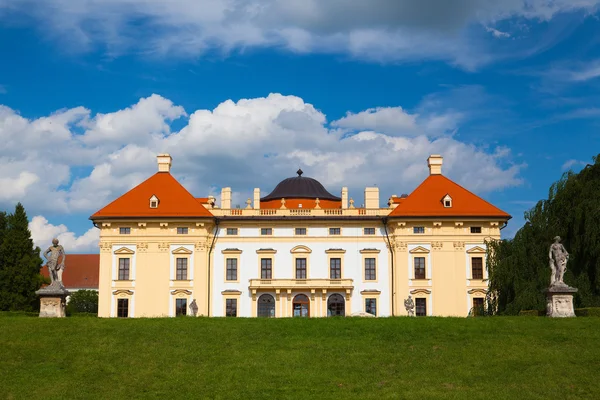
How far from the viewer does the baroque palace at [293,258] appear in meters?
52.6

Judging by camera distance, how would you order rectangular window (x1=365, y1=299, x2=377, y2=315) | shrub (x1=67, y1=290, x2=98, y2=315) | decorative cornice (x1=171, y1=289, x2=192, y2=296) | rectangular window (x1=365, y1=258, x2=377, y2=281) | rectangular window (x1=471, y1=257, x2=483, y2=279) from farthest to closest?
shrub (x1=67, y1=290, x2=98, y2=315) → rectangular window (x1=365, y1=258, x2=377, y2=281) → rectangular window (x1=365, y1=299, x2=377, y2=315) → decorative cornice (x1=171, y1=289, x2=192, y2=296) → rectangular window (x1=471, y1=257, x2=483, y2=279)

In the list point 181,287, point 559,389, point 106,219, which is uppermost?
point 106,219

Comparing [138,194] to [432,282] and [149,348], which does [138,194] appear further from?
[149,348]

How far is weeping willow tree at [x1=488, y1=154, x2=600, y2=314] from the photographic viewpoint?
109 feet

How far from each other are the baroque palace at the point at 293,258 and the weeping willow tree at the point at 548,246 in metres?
14.5

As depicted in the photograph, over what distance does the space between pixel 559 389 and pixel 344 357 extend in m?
6.65

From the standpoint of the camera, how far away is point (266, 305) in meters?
53.4

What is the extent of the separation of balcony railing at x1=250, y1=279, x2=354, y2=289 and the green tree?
19098mm

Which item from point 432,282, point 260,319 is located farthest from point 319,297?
point 260,319

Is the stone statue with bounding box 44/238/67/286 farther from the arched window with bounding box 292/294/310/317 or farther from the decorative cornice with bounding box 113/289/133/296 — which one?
the arched window with bounding box 292/294/310/317

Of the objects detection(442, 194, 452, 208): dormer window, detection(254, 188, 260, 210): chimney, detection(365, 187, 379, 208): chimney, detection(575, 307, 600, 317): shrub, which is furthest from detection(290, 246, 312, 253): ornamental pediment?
detection(575, 307, 600, 317): shrub

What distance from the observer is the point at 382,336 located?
25297mm

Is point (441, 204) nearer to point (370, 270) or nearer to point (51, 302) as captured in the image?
point (370, 270)

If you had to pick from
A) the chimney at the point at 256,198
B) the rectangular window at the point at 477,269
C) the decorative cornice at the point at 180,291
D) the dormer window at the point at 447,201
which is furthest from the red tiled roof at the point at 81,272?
the rectangular window at the point at 477,269
